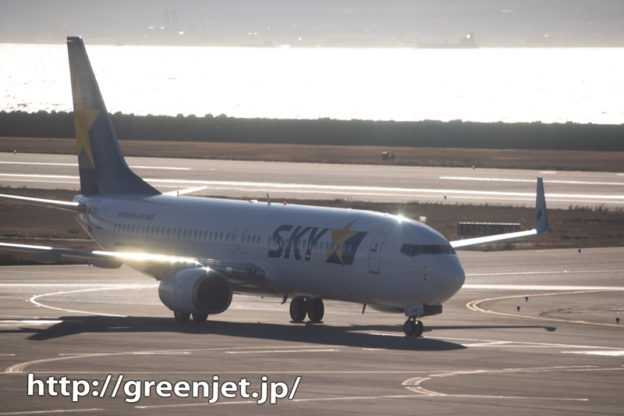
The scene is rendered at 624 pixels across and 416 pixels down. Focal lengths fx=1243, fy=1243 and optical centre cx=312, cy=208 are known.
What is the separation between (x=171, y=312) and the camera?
53094 mm

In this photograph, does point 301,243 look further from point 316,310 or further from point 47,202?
point 47,202

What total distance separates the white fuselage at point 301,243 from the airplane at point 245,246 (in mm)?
47

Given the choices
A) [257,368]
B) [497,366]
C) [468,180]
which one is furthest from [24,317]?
[468,180]

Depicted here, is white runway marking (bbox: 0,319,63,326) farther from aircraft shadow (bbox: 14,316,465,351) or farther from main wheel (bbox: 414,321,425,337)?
main wheel (bbox: 414,321,425,337)

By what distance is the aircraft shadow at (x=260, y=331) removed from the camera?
1688 inches

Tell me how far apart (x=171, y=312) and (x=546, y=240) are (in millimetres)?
38323

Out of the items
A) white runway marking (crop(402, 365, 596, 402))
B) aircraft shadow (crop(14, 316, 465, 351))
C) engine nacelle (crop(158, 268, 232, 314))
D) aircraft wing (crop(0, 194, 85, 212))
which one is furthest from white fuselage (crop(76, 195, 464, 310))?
white runway marking (crop(402, 365, 596, 402))

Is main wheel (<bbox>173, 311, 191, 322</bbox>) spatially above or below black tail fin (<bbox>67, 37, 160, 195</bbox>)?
below

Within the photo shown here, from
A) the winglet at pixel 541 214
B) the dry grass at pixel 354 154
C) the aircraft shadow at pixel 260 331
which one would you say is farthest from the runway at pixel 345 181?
the aircraft shadow at pixel 260 331

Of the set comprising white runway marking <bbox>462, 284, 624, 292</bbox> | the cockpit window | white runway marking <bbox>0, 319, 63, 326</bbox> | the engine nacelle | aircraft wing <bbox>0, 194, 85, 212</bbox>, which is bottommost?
white runway marking <bbox>462, 284, 624, 292</bbox>

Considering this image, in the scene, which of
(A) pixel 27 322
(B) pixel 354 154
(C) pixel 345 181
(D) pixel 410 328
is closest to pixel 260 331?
(D) pixel 410 328

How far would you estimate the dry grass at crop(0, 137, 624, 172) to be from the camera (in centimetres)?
14888

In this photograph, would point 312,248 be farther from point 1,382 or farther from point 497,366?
point 1,382

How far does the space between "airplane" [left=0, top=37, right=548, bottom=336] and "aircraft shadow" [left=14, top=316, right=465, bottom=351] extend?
1006 mm
